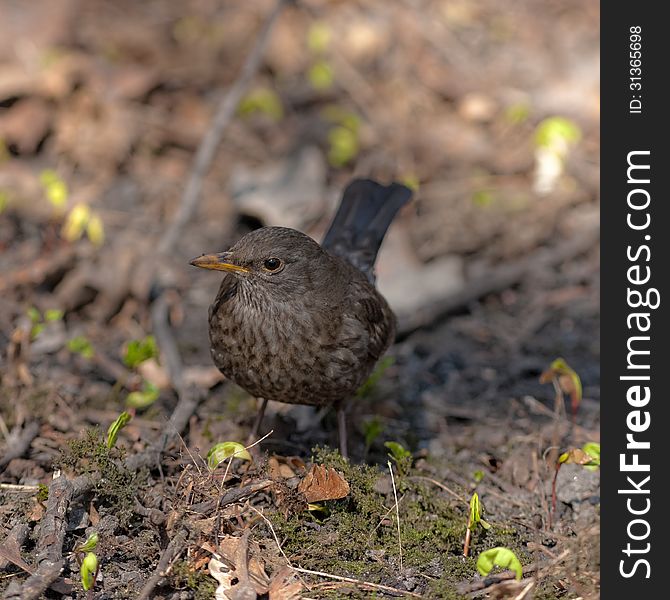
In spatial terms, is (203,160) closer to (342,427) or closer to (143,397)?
(143,397)

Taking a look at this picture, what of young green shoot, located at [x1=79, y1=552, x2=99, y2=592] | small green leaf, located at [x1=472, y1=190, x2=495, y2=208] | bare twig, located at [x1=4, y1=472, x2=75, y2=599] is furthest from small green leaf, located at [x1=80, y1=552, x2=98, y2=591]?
small green leaf, located at [x1=472, y1=190, x2=495, y2=208]

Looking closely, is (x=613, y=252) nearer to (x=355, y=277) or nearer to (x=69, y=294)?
(x=355, y=277)

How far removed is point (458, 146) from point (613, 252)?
4.00 m

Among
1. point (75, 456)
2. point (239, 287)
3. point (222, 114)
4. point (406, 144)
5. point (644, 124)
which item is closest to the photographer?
point (75, 456)

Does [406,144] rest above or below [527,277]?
above

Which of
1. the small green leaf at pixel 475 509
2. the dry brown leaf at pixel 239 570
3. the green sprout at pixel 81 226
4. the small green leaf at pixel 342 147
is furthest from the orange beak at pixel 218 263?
the small green leaf at pixel 342 147

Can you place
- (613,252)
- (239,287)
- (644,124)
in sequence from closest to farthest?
(239,287)
(613,252)
(644,124)

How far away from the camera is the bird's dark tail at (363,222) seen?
623 cm

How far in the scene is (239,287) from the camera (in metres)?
4.89

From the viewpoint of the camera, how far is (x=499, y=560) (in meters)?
3.80

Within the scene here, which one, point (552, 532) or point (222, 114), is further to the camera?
point (222, 114)

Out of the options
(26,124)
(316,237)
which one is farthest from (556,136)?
(26,124)

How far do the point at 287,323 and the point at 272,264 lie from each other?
328 millimetres

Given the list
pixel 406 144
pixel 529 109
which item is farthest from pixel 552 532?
pixel 529 109
